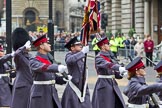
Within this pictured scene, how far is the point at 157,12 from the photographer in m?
38.8

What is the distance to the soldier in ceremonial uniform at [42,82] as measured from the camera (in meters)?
10.0

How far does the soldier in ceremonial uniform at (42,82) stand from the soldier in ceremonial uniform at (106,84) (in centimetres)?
164

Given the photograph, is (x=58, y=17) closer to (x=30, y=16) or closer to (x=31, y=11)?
(x=31, y=11)

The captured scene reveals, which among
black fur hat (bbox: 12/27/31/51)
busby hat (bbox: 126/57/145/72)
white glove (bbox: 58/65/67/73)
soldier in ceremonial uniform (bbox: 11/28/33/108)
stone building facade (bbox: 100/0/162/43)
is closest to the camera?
busby hat (bbox: 126/57/145/72)

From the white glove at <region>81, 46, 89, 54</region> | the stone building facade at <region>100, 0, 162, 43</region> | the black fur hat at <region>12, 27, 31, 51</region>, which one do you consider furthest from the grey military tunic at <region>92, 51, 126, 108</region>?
the stone building facade at <region>100, 0, 162, 43</region>

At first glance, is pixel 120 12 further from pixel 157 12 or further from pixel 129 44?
pixel 129 44

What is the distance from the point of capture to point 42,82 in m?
10.1

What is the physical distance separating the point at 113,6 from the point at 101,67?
118 ft

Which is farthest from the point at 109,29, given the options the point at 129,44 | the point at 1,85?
the point at 1,85

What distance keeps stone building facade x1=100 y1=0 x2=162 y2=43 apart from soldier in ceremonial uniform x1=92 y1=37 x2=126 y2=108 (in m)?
27.0

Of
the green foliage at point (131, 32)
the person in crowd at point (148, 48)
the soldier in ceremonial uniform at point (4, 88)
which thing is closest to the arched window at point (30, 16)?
the green foliage at point (131, 32)

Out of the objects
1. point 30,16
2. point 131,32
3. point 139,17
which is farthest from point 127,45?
point 30,16

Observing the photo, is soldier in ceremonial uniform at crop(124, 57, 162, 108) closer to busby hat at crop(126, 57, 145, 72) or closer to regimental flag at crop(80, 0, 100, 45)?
Result: busby hat at crop(126, 57, 145, 72)

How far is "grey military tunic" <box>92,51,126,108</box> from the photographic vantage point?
1152 centimetres
